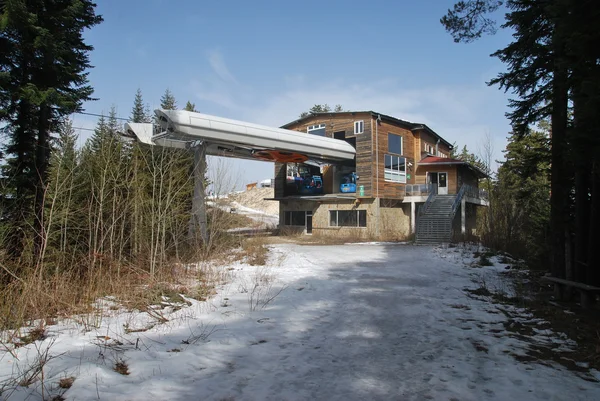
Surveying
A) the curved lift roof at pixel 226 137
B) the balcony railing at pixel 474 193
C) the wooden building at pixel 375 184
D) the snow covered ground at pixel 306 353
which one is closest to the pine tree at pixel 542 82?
the snow covered ground at pixel 306 353

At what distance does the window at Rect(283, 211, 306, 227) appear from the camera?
102 feet

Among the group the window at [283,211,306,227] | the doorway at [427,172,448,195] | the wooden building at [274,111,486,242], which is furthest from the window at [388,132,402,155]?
the window at [283,211,306,227]

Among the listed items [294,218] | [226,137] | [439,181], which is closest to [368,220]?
[294,218]

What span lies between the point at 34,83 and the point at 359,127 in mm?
20246

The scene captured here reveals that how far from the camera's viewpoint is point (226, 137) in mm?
18438

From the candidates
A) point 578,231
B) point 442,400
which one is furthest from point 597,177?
point 442,400

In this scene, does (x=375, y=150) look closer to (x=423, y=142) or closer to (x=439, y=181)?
(x=423, y=142)

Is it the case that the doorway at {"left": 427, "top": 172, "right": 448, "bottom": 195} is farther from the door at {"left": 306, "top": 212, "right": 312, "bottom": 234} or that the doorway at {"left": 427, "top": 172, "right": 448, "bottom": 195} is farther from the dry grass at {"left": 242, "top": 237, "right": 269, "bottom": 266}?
A: the dry grass at {"left": 242, "top": 237, "right": 269, "bottom": 266}

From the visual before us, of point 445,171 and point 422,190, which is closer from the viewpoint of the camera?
point 422,190

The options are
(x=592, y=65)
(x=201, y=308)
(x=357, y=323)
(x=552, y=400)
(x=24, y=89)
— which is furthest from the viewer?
(x=24, y=89)

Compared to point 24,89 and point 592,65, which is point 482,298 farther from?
point 24,89

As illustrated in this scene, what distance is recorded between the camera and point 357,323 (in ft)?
20.5

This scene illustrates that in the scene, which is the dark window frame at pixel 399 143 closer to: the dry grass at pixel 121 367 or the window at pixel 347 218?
the window at pixel 347 218

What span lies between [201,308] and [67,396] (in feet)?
12.2
